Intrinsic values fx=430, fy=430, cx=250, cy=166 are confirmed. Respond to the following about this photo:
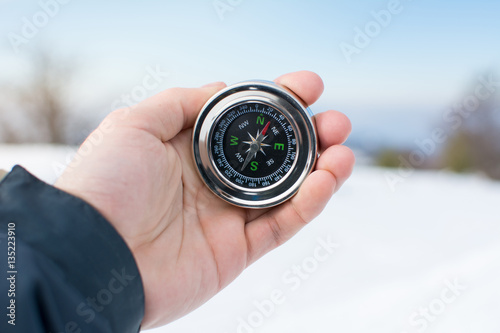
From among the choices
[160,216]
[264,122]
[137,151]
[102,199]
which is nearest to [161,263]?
[160,216]

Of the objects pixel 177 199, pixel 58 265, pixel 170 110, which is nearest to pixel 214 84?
pixel 170 110

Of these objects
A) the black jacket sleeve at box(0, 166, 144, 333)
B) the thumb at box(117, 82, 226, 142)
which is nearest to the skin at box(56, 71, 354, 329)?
the thumb at box(117, 82, 226, 142)

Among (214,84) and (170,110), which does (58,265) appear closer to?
(170,110)

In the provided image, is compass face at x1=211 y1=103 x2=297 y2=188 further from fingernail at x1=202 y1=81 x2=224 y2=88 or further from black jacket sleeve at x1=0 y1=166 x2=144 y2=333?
black jacket sleeve at x1=0 y1=166 x2=144 y2=333

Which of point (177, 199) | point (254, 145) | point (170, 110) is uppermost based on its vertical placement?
point (170, 110)

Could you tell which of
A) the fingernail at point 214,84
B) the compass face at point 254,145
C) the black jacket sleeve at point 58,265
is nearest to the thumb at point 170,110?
the fingernail at point 214,84
